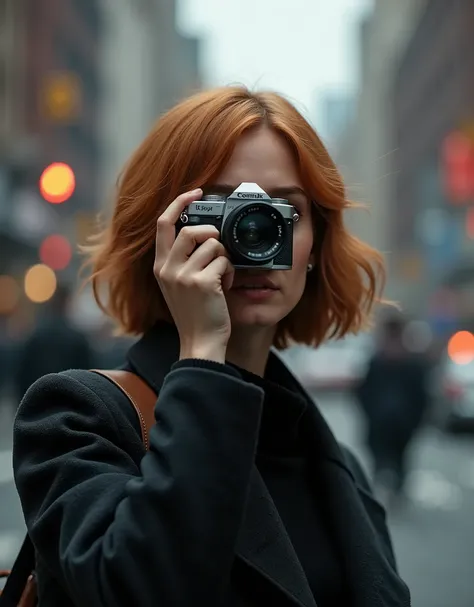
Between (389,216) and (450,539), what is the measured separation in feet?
284

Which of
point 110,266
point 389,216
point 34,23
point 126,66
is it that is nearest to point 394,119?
point 389,216

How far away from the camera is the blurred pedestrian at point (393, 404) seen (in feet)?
35.2

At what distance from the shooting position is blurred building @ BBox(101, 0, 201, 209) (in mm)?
73125

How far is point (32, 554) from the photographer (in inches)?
80.5

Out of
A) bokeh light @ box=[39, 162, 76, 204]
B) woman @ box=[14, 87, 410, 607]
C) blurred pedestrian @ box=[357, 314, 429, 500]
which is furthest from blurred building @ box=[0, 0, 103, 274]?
woman @ box=[14, 87, 410, 607]

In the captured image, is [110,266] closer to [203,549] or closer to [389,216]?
[203,549]

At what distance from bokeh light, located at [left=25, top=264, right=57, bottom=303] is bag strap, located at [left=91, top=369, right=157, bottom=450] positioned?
112ft

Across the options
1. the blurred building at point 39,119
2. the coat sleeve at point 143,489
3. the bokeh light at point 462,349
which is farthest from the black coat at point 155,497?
the blurred building at point 39,119

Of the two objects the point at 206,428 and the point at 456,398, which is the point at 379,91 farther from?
the point at 206,428

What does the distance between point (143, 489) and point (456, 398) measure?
53.9ft

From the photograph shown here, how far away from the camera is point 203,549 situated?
1.68 m

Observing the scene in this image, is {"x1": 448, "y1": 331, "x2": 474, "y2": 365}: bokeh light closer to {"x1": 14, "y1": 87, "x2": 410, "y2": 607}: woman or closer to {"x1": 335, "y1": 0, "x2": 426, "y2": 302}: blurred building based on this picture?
{"x1": 14, "y1": 87, "x2": 410, "y2": 607}: woman

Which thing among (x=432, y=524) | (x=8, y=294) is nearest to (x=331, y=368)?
(x=8, y=294)

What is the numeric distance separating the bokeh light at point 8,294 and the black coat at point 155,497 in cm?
3481
